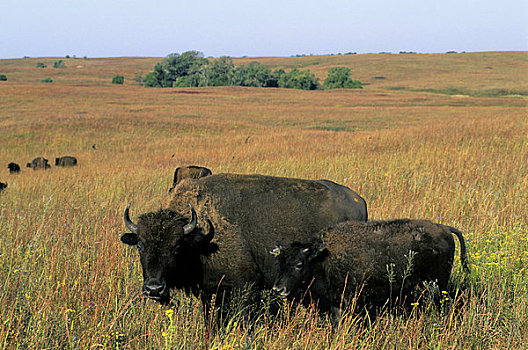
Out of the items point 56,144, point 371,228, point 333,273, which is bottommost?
point 56,144

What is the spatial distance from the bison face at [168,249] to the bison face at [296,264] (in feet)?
2.76

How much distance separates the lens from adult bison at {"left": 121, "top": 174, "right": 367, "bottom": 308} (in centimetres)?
470

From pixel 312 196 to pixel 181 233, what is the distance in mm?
1882

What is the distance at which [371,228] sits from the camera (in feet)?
16.7

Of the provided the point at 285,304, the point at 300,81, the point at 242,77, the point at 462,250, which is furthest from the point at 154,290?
the point at 242,77

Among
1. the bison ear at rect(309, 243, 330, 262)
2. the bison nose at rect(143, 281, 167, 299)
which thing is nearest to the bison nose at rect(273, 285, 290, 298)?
the bison ear at rect(309, 243, 330, 262)

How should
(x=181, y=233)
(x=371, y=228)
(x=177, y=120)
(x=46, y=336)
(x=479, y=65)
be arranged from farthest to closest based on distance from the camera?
(x=479, y=65), (x=177, y=120), (x=371, y=228), (x=181, y=233), (x=46, y=336)

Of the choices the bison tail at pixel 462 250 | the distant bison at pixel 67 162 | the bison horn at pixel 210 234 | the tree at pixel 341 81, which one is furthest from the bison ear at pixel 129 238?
the tree at pixel 341 81

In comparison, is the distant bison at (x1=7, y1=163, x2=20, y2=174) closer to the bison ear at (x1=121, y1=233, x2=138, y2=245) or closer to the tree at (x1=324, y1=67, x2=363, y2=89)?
the bison ear at (x1=121, y1=233, x2=138, y2=245)

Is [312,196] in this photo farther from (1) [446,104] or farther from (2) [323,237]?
(1) [446,104]

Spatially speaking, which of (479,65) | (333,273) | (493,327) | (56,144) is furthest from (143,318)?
(479,65)

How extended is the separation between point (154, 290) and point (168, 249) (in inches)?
17.6

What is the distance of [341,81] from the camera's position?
4414 inches

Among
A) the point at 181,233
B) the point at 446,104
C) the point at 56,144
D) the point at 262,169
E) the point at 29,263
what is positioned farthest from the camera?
the point at 446,104
